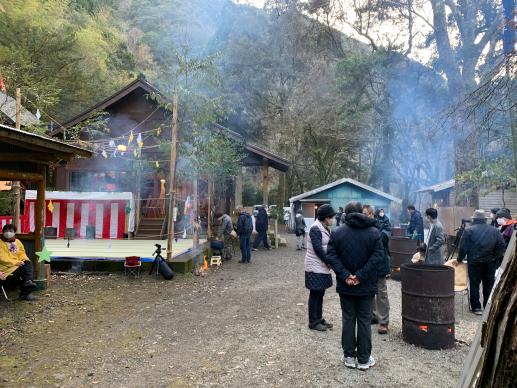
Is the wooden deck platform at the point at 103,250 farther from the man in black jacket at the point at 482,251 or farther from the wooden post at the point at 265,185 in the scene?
the man in black jacket at the point at 482,251

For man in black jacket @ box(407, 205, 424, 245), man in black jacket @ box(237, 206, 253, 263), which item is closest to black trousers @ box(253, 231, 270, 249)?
man in black jacket @ box(237, 206, 253, 263)

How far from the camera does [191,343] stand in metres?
5.04

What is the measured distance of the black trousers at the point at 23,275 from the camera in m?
6.82

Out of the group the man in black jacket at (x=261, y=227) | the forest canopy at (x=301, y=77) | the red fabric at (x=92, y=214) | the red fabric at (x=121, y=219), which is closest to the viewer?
the red fabric at (x=92, y=214)

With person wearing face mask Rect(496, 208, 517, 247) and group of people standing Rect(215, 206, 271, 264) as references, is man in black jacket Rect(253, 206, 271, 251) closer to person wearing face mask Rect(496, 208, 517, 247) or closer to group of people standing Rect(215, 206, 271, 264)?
group of people standing Rect(215, 206, 271, 264)

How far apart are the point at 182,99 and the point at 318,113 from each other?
1987cm

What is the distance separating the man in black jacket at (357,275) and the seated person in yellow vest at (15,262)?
5.59 metres

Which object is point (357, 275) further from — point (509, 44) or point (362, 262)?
point (509, 44)

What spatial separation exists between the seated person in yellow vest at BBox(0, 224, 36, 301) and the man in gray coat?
23.2 feet

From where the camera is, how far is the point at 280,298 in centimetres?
747

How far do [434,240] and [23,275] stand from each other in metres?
7.32

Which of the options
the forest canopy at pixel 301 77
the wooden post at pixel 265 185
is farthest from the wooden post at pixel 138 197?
the wooden post at pixel 265 185

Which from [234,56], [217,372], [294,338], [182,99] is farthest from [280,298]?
A: [234,56]

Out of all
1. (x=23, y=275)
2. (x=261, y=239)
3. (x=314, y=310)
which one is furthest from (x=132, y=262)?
(x=261, y=239)
